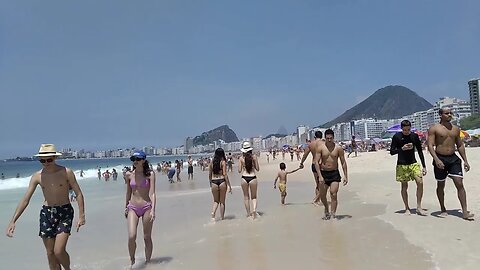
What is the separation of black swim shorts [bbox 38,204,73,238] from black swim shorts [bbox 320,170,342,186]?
444cm

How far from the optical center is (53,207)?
463cm

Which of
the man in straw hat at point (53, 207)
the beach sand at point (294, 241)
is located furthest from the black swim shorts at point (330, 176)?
the man in straw hat at point (53, 207)

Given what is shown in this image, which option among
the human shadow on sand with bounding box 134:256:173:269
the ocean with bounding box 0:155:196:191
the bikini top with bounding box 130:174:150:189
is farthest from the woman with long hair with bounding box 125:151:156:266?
the ocean with bounding box 0:155:196:191

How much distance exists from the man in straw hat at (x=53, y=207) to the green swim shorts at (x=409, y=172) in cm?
529

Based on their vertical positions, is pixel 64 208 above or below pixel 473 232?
above

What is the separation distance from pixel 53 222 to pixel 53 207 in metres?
0.17

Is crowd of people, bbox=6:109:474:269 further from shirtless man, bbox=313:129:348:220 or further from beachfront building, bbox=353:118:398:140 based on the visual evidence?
beachfront building, bbox=353:118:398:140

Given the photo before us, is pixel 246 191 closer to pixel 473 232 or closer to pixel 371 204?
pixel 371 204

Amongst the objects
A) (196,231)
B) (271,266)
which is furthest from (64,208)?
(196,231)

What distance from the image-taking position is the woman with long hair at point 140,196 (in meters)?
5.38

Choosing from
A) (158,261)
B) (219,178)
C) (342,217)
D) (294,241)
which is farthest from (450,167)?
(158,261)

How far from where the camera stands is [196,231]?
7.77m

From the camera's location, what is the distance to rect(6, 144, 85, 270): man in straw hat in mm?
4582

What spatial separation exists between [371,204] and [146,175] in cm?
574
